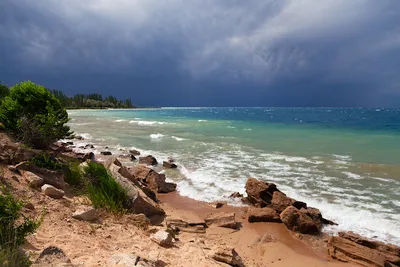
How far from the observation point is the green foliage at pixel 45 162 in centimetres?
879

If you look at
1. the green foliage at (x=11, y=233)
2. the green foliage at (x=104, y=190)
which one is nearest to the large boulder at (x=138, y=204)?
the green foliage at (x=104, y=190)

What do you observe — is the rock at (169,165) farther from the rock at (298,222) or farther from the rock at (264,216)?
the rock at (298,222)

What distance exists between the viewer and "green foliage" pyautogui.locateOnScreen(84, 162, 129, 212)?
7.53 metres

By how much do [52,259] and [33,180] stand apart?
430 centimetres

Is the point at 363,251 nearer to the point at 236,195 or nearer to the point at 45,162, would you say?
the point at 236,195

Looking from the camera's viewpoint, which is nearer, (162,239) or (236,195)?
(162,239)

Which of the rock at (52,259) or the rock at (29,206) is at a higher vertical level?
the rock at (52,259)

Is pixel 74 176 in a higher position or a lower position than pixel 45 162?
lower

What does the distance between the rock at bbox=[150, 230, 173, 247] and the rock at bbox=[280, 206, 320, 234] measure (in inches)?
157

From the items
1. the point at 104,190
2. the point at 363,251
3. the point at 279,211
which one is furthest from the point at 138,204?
the point at 363,251

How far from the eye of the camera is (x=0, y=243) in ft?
13.2

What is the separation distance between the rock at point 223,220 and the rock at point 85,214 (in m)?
3.37

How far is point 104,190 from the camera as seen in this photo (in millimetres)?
7992

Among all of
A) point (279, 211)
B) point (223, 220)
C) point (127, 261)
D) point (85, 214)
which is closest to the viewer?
point (127, 261)
